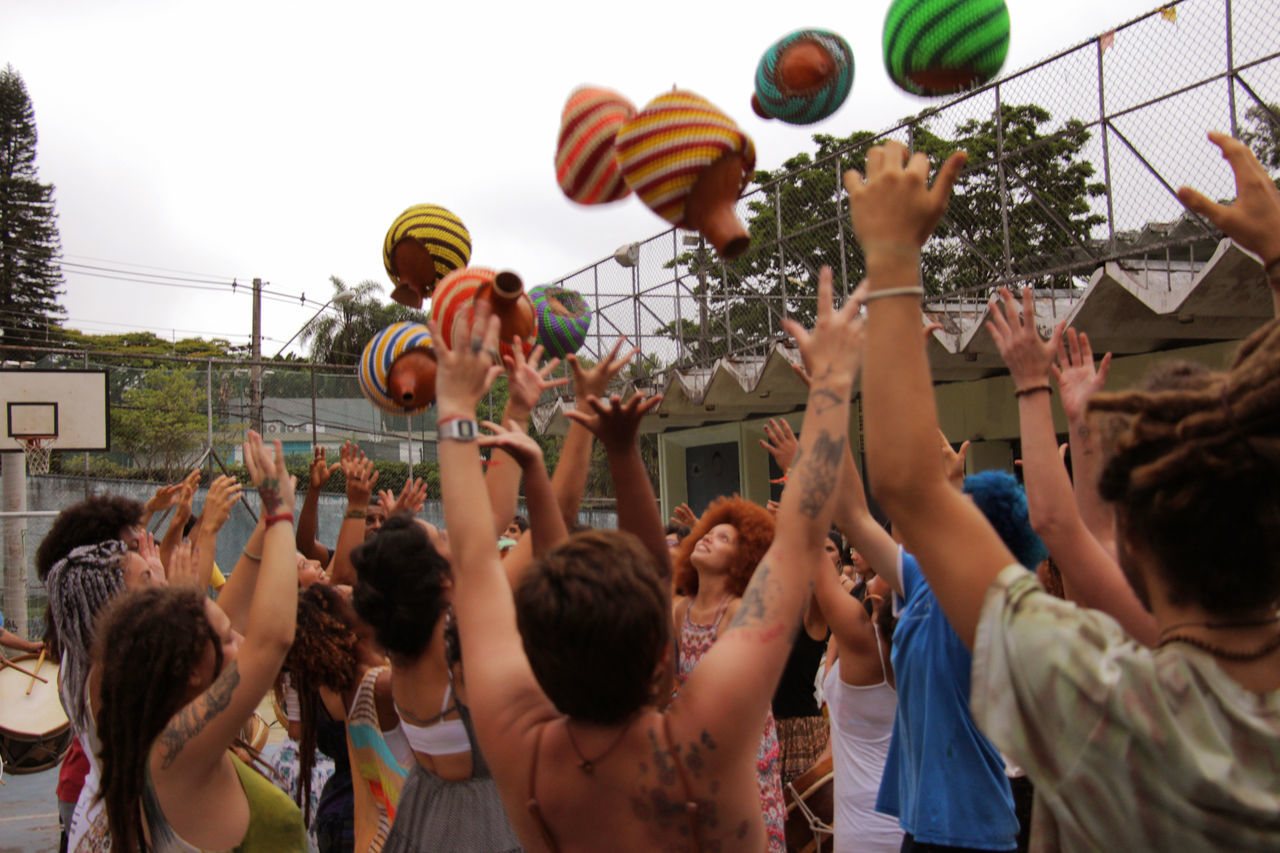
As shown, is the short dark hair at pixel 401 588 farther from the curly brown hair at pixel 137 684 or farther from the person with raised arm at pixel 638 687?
the person with raised arm at pixel 638 687

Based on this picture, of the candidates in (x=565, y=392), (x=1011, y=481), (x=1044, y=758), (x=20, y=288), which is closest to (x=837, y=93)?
(x=1011, y=481)

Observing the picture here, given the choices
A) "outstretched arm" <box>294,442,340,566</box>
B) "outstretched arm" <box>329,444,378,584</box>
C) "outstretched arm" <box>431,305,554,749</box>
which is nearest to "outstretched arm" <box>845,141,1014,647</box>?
"outstretched arm" <box>431,305,554,749</box>

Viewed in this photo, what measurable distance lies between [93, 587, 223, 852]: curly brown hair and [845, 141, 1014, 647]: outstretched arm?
181cm


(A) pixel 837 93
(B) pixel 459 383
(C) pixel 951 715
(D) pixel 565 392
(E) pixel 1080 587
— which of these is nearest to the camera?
(E) pixel 1080 587

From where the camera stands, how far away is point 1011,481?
289cm

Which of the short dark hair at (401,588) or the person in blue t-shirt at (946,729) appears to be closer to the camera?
the person in blue t-shirt at (946,729)

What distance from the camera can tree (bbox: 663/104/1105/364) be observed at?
8.35m

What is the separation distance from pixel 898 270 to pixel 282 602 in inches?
67.4

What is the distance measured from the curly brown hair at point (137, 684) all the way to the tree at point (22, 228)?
39025 mm

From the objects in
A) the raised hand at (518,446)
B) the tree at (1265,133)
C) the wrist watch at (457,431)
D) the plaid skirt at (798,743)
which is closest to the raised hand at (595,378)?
the raised hand at (518,446)

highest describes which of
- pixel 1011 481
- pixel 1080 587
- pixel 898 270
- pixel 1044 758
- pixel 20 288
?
pixel 20 288

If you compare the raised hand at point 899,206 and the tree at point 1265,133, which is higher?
the tree at point 1265,133

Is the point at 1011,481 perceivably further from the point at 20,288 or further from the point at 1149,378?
the point at 20,288

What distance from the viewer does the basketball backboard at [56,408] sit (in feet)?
39.6
